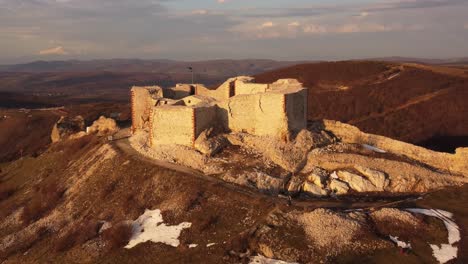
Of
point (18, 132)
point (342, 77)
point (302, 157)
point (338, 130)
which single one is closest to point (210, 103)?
point (302, 157)

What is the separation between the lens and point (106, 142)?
44281 millimetres

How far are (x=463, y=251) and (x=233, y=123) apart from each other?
22200 millimetres

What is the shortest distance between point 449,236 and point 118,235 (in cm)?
1994

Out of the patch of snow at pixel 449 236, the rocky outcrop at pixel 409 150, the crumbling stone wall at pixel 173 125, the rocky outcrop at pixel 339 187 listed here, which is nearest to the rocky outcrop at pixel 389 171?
the rocky outcrop at pixel 339 187

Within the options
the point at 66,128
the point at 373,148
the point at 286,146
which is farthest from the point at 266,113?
the point at 66,128

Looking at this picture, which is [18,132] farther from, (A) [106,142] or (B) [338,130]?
(B) [338,130]

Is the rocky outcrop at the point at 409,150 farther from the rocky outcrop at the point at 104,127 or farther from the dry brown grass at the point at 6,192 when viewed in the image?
the dry brown grass at the point at 6,192

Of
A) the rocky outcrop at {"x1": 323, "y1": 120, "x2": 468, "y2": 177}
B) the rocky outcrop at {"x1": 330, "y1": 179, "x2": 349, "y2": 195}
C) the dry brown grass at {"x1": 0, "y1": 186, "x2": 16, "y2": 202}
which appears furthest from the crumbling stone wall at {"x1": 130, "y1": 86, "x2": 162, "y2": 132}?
the rocky outcrop at {"x1": 330, "y1": 179, "x2": 349, "y2": 195}

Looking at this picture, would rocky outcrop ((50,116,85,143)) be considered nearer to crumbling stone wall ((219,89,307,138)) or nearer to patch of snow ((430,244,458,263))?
crumbling stone wall ((219,89,307,138))

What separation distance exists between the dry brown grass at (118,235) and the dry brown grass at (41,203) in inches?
361

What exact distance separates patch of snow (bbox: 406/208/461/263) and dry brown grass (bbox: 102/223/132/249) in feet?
59.3

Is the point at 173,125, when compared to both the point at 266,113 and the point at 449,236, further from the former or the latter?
the point at 449,236

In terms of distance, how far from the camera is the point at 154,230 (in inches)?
1143

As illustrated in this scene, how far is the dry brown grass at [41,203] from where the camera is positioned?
118 ft
